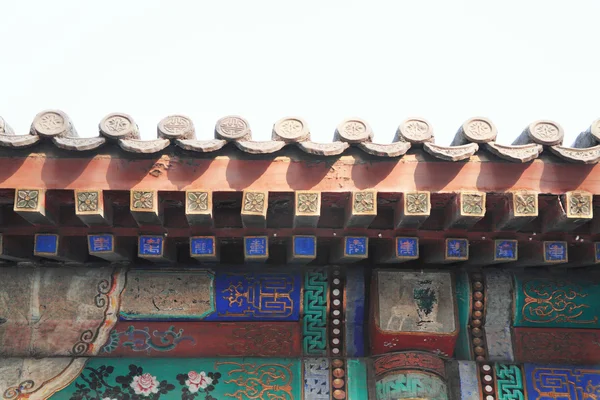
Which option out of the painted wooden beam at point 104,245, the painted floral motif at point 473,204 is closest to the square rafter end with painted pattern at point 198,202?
the painted wooden beam at point 104,245

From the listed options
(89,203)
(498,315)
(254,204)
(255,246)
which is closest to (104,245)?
(89,203)

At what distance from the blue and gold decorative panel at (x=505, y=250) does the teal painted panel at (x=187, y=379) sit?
1799 mm

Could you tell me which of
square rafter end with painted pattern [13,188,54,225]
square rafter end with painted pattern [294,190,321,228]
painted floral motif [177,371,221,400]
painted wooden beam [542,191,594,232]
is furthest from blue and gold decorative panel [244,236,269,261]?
painted wooden beam [542,191,594,232]

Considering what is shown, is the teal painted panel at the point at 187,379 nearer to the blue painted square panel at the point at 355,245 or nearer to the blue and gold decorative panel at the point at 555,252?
the blue painted square panel at the point at 355,245

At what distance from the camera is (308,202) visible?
4.66 meters

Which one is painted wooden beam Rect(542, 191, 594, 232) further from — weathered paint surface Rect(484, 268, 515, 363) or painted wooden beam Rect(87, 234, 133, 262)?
painted wooden beam Rect(87, 234, 133, 262)

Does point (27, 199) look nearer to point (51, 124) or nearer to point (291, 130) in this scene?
point (51, 124)

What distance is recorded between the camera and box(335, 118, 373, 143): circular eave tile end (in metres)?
4.69

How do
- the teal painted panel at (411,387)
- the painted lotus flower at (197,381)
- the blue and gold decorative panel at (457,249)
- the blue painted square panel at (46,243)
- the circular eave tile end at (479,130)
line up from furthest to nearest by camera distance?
the painted lotus flower at (197,381) < the teal painted panel at (411,387) < the blue and gold decorative panel at (457,249) < the blue painted square panel at (46,243) < the circular eave tile end at (479,130)

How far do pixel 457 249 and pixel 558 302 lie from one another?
46.4 inches

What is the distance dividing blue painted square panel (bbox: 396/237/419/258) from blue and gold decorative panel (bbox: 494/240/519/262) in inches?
22.8

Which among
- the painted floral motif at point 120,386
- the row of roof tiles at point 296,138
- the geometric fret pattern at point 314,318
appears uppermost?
the row of roof tiles at point 296,138

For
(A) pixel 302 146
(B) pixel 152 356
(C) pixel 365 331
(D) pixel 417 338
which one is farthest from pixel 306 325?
(A) pixel 302 146

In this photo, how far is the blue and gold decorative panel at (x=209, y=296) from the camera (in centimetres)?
556
